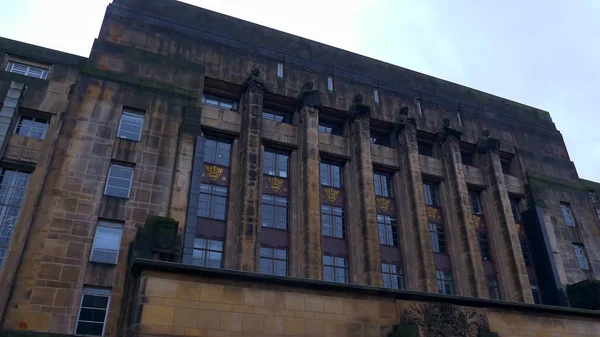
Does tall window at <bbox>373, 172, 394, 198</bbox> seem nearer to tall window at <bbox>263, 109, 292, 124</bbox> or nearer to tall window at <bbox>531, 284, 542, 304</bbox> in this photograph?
tall window at <bbox>263, 109, 292, 124</bbox>

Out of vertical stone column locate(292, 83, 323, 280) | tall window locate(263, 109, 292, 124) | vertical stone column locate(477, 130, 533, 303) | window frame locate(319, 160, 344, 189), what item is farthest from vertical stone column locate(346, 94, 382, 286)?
vertical stone column locate(477, 130, 533, 303)

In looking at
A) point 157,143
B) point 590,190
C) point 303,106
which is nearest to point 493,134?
point 590,190

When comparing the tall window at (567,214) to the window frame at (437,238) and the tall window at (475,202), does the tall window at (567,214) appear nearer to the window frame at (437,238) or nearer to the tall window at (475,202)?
the tall window at (475,202)

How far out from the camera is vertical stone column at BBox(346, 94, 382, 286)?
83.6 feet

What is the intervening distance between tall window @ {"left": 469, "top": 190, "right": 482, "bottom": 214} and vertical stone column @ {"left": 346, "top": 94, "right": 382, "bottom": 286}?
915cm

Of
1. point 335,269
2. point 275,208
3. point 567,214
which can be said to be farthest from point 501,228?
point 275,208

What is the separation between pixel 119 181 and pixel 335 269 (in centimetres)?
→ 1242

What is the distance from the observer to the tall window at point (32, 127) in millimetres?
22766

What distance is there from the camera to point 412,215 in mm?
28641

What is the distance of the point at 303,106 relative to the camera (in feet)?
96.6

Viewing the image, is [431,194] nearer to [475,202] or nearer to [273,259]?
[475,202]

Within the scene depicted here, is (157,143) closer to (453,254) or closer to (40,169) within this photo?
(40,169)

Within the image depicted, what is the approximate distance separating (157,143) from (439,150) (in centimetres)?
1982

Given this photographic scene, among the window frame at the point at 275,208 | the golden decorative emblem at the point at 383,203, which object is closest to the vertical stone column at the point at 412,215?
the golden decorative emblem at the point at 383,203
